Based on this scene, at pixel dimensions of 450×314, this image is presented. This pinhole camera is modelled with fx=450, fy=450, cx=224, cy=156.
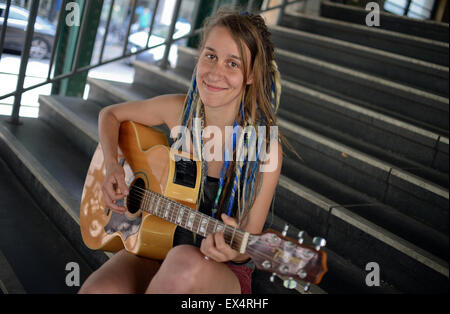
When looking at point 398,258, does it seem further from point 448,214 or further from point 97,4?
point 97,4

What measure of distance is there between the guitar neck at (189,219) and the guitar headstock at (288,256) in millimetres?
40

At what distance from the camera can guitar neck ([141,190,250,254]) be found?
1217 mm

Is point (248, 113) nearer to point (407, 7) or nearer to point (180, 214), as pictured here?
point (180, 214)

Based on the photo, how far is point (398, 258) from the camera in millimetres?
1784

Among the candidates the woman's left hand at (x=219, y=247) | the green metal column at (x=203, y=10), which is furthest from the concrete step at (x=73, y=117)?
the woman's left hand at (x=219, y=247)

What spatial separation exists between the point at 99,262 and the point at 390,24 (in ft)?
9.49

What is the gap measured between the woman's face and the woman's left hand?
458mm

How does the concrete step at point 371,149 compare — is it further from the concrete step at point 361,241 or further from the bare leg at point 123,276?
the bare leg at point 123,276

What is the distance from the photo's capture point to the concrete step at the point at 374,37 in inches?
119

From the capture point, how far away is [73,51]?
135 inches

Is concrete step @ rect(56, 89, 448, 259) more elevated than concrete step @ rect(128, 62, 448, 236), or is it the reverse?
concrete step @ rect(128, 62, 448, 236)

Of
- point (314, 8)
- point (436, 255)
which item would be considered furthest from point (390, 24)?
point (436, 255)

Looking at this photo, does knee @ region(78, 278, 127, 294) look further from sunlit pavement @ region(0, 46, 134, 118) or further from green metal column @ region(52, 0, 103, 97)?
green metal column @ region(52, 0, 103, 97)

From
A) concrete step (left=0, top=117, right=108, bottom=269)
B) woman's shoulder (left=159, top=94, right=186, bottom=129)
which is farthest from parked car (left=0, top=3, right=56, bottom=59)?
woman's shoulder (left=159, top=94, right=186, bottom=129)
